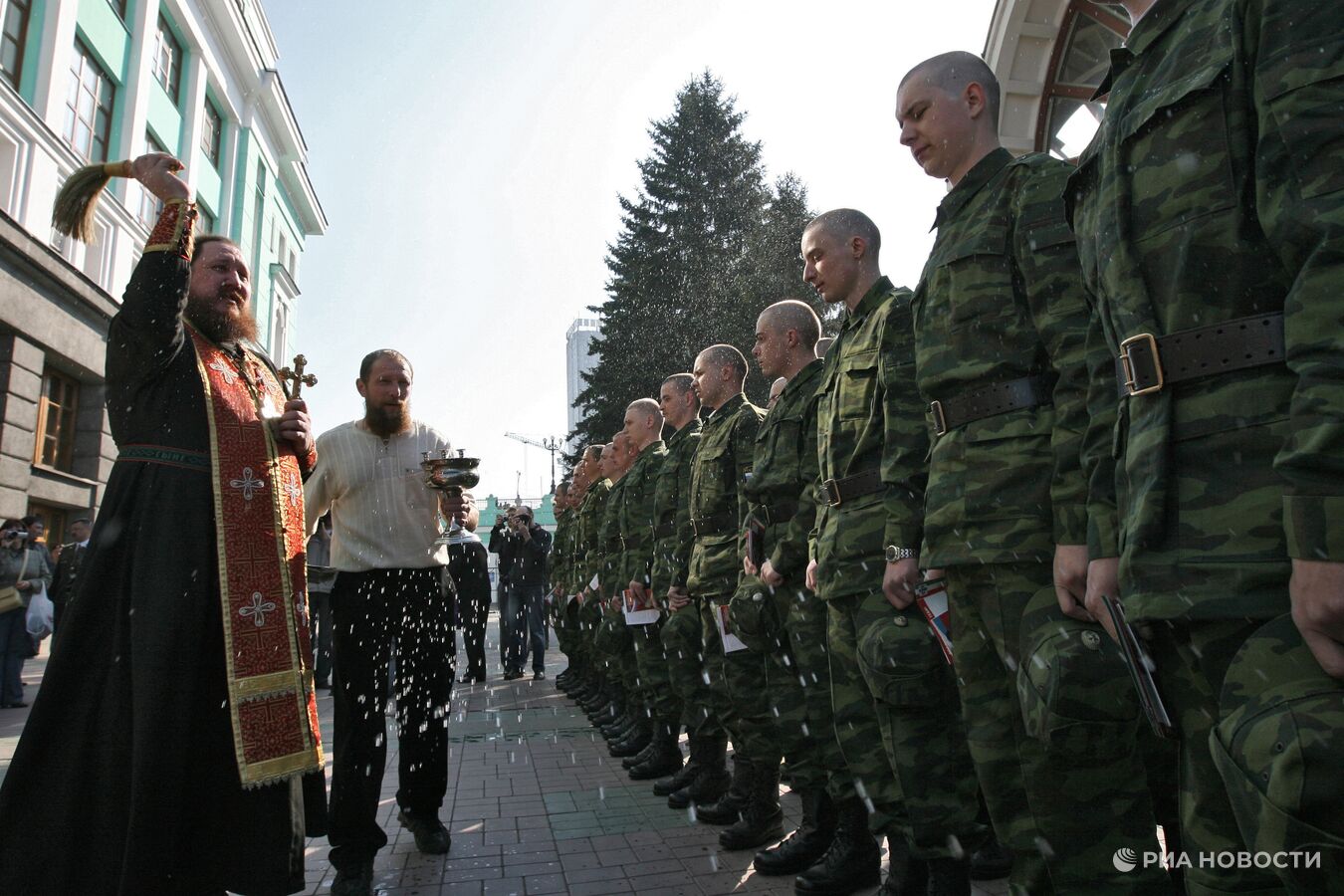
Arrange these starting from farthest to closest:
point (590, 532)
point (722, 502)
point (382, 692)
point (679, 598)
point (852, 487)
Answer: point (590, 532), point (679, 598), point (722, 502), point (382, 692), point (852, 487)

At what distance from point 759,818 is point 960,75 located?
10.1ft

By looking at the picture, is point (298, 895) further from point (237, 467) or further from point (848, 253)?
point (848, 253)

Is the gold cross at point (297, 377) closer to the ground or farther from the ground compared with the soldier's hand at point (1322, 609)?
farther from the ground

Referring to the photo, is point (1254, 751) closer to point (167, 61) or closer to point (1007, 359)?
point (1007, 359)

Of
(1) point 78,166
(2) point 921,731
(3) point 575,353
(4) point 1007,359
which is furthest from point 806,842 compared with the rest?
(3) point 575,353

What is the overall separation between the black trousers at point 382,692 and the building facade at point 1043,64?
7.13 meters

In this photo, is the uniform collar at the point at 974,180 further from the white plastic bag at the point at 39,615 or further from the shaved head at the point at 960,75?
the white plastic bag at the point at 39,615

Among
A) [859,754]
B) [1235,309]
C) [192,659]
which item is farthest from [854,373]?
[192,659]

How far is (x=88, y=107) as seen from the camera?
57.1 feet

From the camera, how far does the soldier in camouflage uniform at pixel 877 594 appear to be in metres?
2.76

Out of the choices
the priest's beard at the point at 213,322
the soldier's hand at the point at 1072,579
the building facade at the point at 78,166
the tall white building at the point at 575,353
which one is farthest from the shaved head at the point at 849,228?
the tall white building at the point at 575,353

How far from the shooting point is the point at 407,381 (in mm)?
4348

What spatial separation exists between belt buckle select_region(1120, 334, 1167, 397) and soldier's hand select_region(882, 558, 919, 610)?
123cm

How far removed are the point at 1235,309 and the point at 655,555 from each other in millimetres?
4895
